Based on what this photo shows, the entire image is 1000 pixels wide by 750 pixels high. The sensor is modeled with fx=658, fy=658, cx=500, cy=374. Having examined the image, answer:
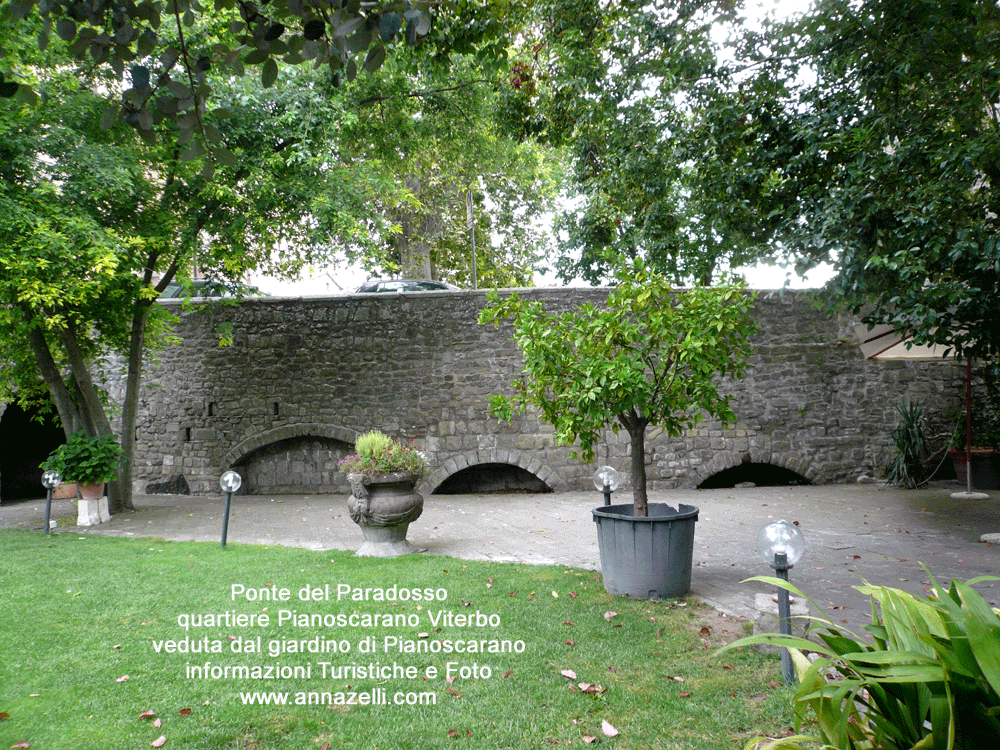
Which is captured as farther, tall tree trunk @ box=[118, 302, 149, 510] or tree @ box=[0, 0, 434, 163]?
tall tree trunk @ box=[118, 302, 149, 510]

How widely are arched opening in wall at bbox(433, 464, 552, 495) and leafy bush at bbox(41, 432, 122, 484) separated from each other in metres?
5.03

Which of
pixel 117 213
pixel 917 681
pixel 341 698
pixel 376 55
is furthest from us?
pixel 117 213

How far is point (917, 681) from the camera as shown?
1.21 meters

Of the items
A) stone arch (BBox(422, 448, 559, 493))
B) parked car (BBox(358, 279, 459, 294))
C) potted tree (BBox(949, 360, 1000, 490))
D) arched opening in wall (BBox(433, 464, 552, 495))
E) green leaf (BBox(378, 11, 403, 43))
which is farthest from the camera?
parked car (BBox(358, 279, 459, 294))

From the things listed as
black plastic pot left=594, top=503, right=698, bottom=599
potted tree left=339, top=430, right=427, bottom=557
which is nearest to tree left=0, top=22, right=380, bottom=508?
potted tree left=339, top=430, right=427, bottom=557

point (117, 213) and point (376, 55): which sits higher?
point (117, 213)

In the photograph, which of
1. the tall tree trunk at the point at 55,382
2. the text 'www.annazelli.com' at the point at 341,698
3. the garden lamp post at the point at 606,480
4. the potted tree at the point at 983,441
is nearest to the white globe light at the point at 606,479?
the garden lamp post at the point at 606,480

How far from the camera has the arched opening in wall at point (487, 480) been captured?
448 inches

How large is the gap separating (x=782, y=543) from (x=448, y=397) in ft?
25.8

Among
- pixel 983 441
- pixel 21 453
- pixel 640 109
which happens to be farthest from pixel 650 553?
pixel 21 453

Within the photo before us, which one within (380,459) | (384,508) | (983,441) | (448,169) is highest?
(448,169)

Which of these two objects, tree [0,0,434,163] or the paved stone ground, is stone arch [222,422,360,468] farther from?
tree [0,0,434,163]

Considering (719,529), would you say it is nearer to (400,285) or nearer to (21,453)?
(400,285)

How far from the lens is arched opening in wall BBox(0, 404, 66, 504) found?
1314 centimetres
